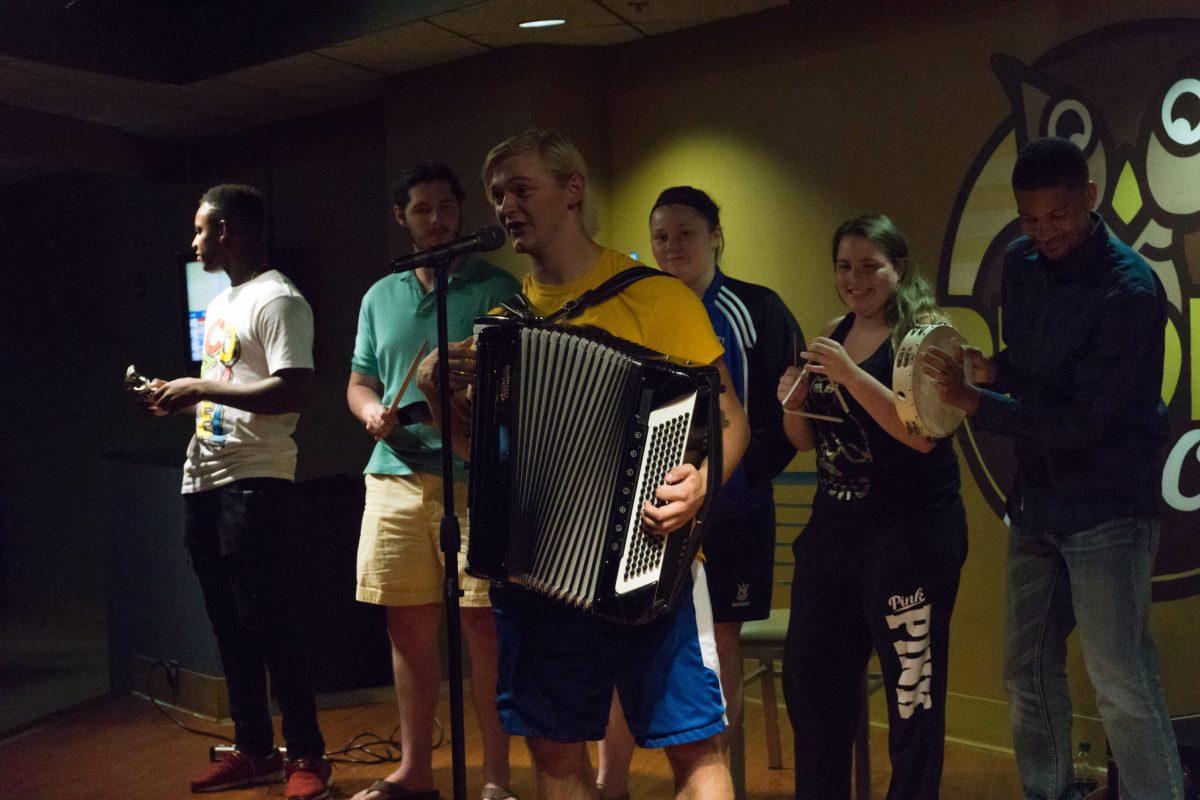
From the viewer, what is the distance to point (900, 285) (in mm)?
2643

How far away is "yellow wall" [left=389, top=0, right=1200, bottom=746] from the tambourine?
1510mm

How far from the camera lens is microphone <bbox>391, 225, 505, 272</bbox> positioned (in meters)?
2.17

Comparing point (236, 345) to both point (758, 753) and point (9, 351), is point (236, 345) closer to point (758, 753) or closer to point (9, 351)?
point (758, 753)

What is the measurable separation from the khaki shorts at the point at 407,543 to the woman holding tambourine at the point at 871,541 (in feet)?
3.40

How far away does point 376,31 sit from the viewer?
14.0 ft

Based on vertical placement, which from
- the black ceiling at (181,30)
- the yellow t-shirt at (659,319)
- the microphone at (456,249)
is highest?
the black ceiling at (181,30)

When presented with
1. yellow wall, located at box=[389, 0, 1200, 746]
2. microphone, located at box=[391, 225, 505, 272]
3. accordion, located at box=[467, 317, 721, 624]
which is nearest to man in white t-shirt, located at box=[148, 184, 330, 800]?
microphone, located at box=[391, 225, 505, 272]

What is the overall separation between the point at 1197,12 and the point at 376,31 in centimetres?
269

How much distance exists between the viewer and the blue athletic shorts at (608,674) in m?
2.04

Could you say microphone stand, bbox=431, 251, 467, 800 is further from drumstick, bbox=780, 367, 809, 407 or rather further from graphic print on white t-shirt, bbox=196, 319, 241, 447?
graphic print on white t-shirt, bbox=196, 319, 241, 447

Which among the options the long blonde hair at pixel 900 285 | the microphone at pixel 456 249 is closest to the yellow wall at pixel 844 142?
the long blonde hair at pixel 900 285

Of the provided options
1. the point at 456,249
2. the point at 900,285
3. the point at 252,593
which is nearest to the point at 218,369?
the point at 252,593

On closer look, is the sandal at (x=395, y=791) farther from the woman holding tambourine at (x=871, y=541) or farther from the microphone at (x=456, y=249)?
the microphone at (x=456, y=249)

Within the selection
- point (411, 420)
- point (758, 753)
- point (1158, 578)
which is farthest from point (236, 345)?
point (1158, 578)
